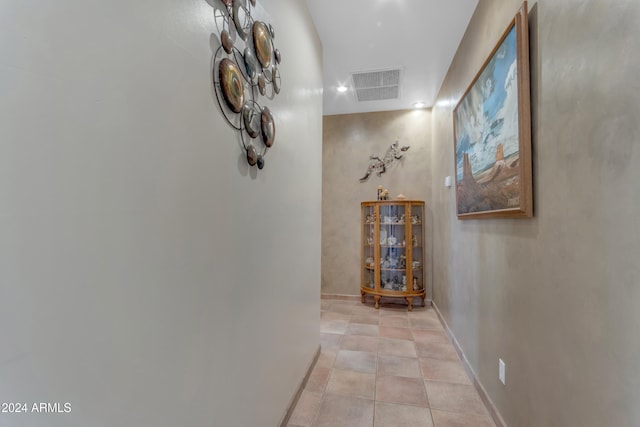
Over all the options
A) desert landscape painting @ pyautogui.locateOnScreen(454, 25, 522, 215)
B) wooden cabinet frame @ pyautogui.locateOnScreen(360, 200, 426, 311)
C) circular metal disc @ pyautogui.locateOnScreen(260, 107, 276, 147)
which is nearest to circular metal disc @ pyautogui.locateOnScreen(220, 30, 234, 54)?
circular metal disc @ pyautogui.locateOnScreen(260, 107, 276, 147)

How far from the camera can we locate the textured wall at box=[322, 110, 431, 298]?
4.23 meters

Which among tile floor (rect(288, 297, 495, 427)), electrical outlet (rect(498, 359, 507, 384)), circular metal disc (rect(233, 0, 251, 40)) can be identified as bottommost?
tile floor (rect(288, 297, 495, 427))

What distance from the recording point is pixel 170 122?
2.59 feet

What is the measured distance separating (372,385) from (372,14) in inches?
111

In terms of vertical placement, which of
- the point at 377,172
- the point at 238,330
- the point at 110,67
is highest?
the point at 377,172

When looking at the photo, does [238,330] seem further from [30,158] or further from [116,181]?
[30,158]

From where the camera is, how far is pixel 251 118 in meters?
1.23

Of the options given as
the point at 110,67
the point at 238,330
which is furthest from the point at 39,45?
the point at 238,330

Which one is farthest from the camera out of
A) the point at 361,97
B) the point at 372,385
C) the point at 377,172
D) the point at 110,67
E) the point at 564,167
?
the point at 377,172

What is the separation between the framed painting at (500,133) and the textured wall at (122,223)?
50.3 inches

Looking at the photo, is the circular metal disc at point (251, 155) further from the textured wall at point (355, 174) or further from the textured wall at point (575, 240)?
the textured wall at point (355, 174)

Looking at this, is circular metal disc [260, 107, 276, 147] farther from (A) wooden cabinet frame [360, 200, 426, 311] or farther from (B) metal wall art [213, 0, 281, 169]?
(A) wooden cabinet frame [360, 200, 426, 311]

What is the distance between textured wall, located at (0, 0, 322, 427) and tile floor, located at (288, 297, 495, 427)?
0.85m

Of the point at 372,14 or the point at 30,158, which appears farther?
the point at 372,14
